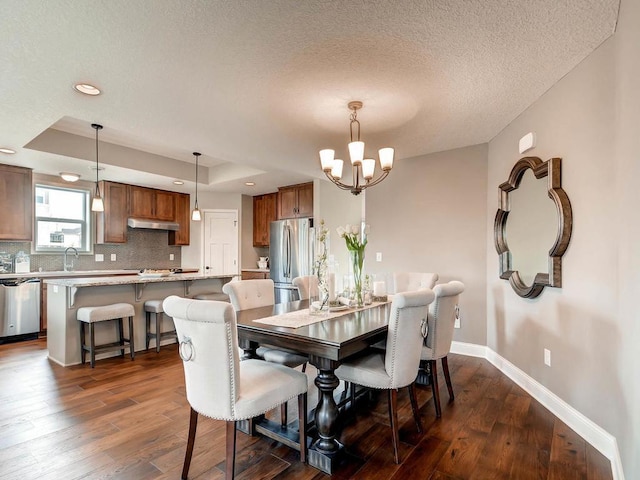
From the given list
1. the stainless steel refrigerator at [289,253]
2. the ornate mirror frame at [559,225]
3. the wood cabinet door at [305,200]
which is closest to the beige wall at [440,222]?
the ornate mirror frame at [559,225]

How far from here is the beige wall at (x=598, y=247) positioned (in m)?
1.65

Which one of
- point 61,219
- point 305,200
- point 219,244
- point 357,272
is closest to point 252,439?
point 357,272

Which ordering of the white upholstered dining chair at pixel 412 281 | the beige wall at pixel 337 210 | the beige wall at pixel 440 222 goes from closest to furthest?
the white upholstered dining chair at pixel 412 281
the beige wall at pixel 440 222
the beige wall at pixel 337 210

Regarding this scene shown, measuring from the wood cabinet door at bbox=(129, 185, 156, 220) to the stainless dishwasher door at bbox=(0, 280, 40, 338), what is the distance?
5.82 ft

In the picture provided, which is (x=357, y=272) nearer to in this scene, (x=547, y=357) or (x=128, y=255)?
(x=547, y=357)

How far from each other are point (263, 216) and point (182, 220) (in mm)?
1573

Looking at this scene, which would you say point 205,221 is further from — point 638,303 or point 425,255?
point 638,303

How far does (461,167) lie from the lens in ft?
12.9

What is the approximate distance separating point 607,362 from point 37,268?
6833 mm

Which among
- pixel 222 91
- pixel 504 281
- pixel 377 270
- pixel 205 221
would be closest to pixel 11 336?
pixel 205 221

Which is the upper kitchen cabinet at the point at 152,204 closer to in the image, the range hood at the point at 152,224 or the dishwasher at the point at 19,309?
the range hood at the point at 152,224

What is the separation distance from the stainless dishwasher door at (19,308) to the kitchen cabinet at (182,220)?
2.23 m

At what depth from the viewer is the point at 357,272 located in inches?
108

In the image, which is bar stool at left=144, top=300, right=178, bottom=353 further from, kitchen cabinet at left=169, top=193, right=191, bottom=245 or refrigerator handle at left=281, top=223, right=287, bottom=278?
kitchen cabinet at left=169, top=193, right=191, bottom=245
